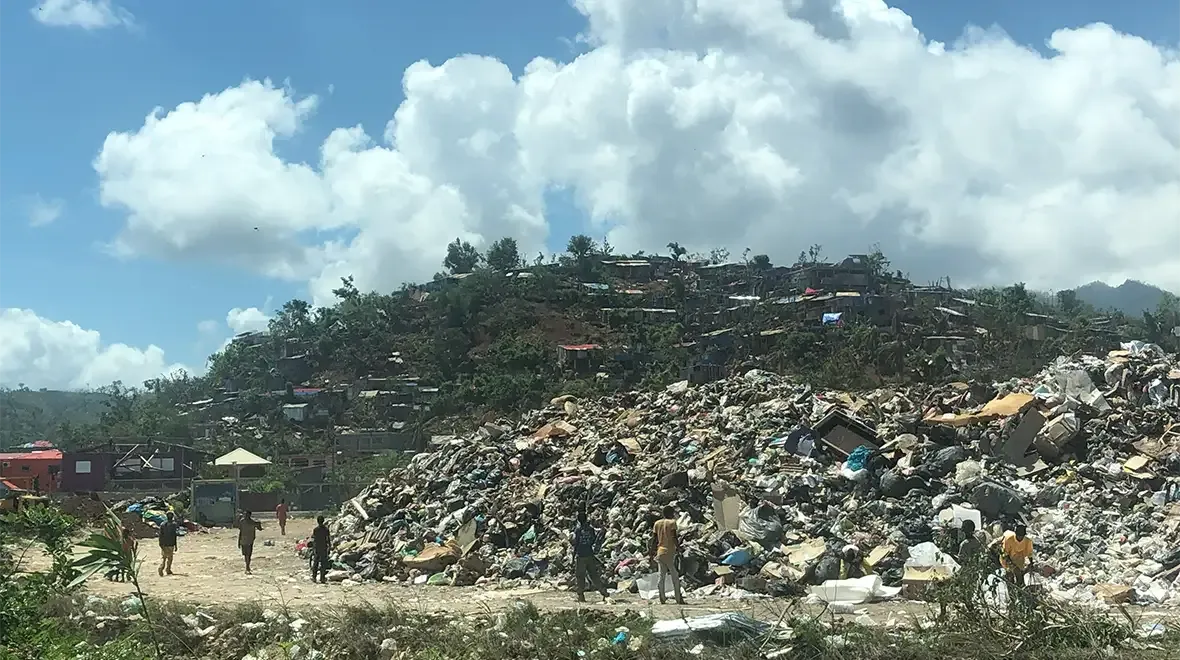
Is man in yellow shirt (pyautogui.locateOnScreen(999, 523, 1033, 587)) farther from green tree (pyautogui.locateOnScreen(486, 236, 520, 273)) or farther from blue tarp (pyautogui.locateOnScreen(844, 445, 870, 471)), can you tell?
green tree (pyautogui.locateOnScreen(486, 236, 520, 273))

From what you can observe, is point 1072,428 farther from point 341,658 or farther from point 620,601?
point 341,658

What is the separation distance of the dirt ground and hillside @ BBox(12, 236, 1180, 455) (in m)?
24.4

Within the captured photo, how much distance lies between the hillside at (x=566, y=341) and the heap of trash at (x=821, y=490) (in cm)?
2050

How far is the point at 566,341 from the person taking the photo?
57.9 metres

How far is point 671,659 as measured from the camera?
711 cm

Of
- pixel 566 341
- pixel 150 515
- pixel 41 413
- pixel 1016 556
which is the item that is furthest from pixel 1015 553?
pixel 41 413

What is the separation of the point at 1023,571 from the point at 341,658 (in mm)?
5850

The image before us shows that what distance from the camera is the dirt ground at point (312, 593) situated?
8961mm

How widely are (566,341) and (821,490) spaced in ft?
150

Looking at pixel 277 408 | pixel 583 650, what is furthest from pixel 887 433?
pixel 277 408

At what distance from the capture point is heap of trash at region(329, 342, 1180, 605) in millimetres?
10391

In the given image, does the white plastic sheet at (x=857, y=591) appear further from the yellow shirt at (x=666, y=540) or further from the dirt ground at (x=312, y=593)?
the yellow shirt at (x=666, y=540)

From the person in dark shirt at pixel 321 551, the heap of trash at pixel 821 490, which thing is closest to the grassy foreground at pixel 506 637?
the heap of trash at pixel 821 490

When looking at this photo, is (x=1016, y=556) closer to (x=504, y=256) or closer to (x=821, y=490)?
(x=821, y=490)
